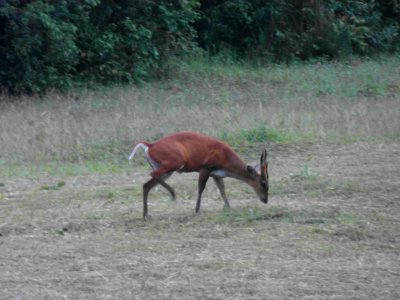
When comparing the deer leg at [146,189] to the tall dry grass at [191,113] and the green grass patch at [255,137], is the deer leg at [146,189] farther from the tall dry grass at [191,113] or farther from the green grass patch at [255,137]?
the green grass patch at [255,137]

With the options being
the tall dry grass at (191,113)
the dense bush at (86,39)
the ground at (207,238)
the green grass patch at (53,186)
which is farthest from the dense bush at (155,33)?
the ground at (207,238)

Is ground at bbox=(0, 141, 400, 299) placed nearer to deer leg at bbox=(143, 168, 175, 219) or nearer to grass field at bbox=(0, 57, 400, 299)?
→ grass field at bbox=(0, 57, 400, 299)

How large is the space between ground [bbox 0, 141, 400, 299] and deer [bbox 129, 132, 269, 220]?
284 mm

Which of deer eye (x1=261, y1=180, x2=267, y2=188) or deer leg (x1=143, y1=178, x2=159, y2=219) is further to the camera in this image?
deer eye (x1=261, y1=180, x2=267, y2=188)

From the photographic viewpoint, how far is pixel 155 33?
901 inches

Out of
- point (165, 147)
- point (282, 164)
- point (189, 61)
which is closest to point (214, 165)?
point (165, 147)

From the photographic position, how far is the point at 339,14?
26.2m

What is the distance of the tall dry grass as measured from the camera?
13.5 metres

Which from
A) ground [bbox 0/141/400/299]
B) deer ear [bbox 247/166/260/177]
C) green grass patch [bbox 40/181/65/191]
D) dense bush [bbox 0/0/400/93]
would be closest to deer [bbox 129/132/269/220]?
deer ear [bbox 247/166/260/177]

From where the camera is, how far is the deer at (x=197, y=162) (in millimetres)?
9047

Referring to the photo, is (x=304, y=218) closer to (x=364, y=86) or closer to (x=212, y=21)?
(x=364, y=86)

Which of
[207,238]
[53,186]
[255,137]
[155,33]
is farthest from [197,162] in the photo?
[155,33]

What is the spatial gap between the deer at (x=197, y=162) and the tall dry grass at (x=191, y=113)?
368cm

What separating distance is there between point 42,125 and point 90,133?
1037 millimetres
